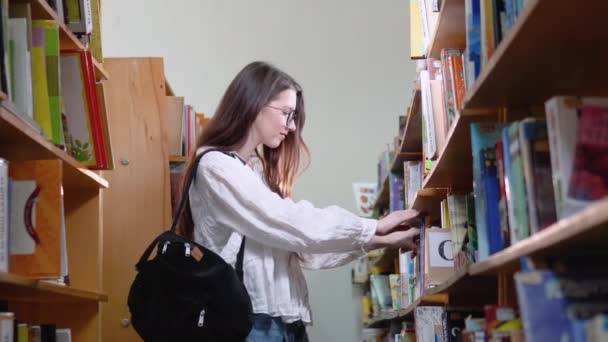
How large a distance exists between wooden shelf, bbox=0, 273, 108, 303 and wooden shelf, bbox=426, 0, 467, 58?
3.60ft

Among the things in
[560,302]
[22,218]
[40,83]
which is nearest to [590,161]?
[560,302]

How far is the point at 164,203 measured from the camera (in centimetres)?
322

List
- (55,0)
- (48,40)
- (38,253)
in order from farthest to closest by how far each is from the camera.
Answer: (55,0) < (48,40) < (38,253)

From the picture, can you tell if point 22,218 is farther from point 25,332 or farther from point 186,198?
Answer: point 186,198

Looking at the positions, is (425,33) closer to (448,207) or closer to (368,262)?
(448,207)

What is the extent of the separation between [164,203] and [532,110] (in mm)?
1933

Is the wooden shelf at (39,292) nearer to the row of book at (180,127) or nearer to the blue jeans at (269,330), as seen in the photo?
the blue jeans at (269,330)

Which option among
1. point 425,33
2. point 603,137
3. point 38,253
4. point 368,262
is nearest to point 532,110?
point 603,137

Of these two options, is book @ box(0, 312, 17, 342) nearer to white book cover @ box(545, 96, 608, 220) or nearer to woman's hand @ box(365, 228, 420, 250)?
woman's hand @ box(365, 228, 420, 250)

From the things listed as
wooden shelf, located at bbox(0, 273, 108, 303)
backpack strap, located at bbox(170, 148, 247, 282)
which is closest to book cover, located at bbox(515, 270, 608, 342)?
wooden shelf, located at bbox(0, 273, 108, 303)

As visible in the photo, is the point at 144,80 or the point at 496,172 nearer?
the point at 496,172

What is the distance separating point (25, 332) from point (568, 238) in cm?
137

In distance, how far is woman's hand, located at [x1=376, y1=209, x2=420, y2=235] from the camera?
7.41ft

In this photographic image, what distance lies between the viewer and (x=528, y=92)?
4.87ft
